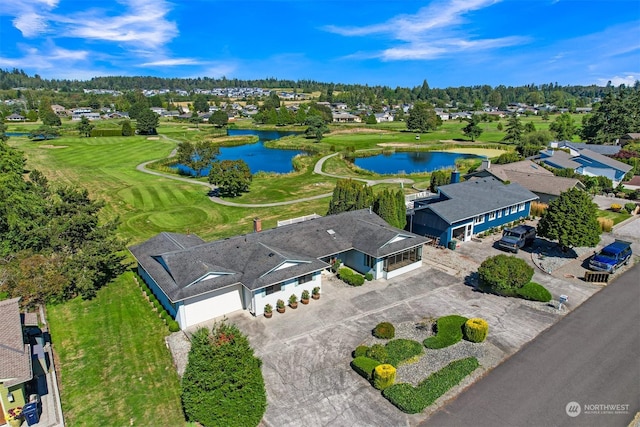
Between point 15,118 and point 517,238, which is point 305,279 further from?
point 15,118

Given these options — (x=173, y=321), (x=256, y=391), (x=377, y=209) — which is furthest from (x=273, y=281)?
(x=377, y=209)

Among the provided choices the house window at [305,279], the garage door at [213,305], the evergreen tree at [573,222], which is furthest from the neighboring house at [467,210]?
the garage door at [213,305]

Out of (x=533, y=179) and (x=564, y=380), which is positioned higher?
(x=533, y=179)

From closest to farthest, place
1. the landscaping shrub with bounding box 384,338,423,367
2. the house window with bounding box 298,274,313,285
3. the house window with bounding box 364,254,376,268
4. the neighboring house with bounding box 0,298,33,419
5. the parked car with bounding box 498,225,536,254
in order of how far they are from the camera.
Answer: the neighboring house with bounding box 0,298,33,419, the landscaping shrub with bounding box 384,338,423,367, the house window with bounding box 298,274,313,285, the house window with bounding box 364,254,376,268, the parked car with bounding box 498,225,536,254

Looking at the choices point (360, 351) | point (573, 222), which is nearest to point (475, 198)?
point (573, 222)

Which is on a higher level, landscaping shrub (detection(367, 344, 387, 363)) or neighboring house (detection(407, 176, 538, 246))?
neighboring house (detection(407, 176, 538, 246))

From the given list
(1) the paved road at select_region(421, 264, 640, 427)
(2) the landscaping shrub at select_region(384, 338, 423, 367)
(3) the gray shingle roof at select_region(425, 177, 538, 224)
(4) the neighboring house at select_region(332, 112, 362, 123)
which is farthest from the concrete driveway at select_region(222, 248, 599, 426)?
(4) the neighboring house at select_region(332, 112, 362, 123)

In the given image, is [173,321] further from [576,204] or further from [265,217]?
[576,204]

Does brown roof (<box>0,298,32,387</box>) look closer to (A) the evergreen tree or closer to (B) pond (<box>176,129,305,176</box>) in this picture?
(A) the evergreen tree
